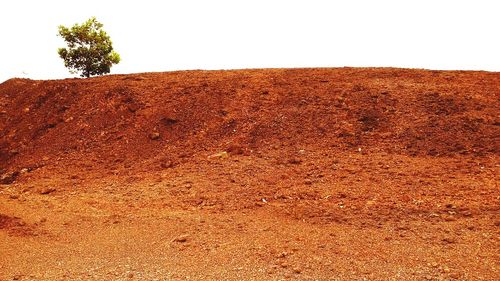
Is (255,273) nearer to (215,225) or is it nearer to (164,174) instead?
(215,225)

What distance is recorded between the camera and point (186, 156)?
8.43m

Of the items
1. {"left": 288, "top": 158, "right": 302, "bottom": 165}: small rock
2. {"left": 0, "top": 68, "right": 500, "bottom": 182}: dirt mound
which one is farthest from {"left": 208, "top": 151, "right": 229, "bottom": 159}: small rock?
{"left": 288, "top": 158, "right": 302, "bottom": 165}: small rock

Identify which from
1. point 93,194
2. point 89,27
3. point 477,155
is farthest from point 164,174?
point 89,27

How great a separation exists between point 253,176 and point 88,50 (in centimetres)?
1032

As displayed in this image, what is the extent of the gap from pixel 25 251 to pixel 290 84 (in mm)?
7280

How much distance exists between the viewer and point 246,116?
9516mm

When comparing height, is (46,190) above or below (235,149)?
below

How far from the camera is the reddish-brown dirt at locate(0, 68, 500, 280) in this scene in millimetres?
4785

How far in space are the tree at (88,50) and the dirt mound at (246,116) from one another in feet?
10.7

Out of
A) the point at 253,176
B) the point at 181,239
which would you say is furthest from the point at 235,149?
the point at 181,239

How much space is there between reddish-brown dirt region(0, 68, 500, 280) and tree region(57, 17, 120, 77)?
2.65 meters

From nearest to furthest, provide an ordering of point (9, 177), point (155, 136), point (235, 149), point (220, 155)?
1. point (220, 155)
2. point (235, 149)
3. point (9, 177)
4. point (155, 136)

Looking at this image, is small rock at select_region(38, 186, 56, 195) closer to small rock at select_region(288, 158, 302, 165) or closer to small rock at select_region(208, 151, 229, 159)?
small rock at select_region(208, 151, 229, 159)

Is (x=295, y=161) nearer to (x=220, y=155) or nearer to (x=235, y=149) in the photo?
(x=235, y=149)
